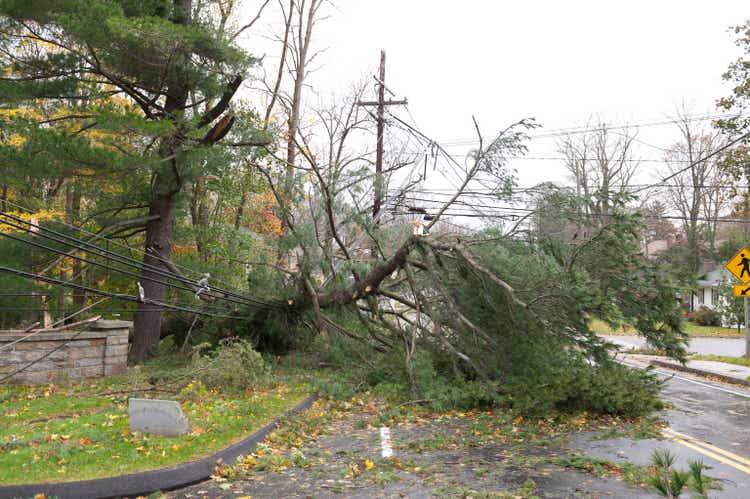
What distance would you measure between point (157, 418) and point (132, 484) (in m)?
1.42

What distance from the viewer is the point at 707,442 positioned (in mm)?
7371

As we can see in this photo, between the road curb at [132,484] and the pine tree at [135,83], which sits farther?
→ the pine tree at [135,83]

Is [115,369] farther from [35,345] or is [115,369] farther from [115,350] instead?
[35,345]

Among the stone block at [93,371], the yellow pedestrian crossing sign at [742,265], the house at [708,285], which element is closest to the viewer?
the stone block at [93,371]

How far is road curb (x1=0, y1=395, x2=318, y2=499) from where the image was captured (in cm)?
497

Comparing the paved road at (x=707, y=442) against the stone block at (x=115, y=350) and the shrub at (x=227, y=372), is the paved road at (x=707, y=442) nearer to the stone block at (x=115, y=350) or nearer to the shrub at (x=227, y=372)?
the shrub at (x=227, y=372)

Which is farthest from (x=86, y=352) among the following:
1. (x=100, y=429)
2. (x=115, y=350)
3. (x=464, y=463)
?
(x=464, y=463)

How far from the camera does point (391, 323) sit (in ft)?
43.2

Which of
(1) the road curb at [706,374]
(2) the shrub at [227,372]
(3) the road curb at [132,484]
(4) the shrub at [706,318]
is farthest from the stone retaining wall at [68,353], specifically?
(4) the shrub at [706,318]

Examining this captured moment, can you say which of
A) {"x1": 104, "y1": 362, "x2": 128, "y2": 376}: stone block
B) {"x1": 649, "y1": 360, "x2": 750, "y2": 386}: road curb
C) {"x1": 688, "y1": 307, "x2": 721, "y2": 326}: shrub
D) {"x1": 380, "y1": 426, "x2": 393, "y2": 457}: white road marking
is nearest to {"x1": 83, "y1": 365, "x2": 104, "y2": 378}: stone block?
{"x1": 104, "y1": 362, "x2": 128, "y2": 376}: stone block

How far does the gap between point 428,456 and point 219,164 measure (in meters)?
8.49

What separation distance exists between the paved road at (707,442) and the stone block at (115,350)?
31.0 ft

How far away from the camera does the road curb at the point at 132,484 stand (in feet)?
16.3

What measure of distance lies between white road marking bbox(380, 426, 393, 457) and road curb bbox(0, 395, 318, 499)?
1.66m
